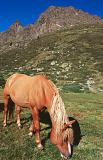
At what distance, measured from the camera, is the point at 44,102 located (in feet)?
50.6

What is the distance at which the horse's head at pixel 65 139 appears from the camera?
44.8 feet

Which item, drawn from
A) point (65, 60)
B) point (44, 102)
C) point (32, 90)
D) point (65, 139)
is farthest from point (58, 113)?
point (65, 60)

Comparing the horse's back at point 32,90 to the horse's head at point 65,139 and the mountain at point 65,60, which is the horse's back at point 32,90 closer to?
the horse's head at point 65,139

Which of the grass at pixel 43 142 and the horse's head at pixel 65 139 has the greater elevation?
the horse's head at pixel 65 139

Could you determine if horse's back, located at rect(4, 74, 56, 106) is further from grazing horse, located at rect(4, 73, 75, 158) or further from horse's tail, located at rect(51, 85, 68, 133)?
horse's tail, located at rect(51, 85, 68, 133)

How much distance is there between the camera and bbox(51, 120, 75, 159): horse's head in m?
13.7

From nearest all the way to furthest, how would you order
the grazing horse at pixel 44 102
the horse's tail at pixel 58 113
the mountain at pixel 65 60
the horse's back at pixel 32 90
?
the grazing horse at pixel 44 102 < the horse's tail at pixel 58 113 < the horse's back at pixel 32 90 < the mountain at pixel 65 60

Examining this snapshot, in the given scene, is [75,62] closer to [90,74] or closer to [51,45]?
[90,74]

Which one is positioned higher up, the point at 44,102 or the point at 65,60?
the point at 65,60

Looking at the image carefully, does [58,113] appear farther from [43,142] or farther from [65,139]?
[43,142]

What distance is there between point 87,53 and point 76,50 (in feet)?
18.7

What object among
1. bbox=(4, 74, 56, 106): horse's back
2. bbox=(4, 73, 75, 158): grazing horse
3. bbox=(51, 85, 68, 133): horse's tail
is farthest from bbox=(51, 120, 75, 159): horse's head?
bbox=(4, 74, 56, 106): horse's back

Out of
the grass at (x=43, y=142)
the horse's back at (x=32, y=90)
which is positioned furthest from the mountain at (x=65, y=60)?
the horse's back at (x=32, y=90)

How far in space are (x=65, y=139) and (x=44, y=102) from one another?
2433mm
